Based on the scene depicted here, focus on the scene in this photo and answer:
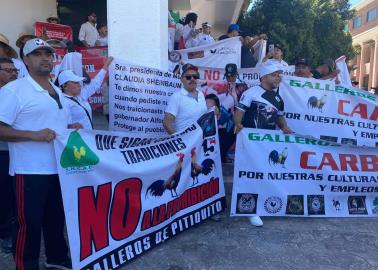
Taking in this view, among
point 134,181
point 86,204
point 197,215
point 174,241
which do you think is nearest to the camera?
point 86,204

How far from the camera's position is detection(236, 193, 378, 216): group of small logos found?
5.14m

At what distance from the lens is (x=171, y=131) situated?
4953mm

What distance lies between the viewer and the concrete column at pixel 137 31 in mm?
5605

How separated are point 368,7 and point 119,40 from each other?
59.4 metres

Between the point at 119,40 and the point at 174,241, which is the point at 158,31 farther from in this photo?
the point at 174,241

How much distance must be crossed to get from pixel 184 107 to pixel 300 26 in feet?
59.7

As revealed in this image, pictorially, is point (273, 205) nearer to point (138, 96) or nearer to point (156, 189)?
point (156, 189)

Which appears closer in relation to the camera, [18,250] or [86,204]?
[18,250]

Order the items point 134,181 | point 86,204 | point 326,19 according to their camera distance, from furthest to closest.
A: point 326,19
point 134,181
point 86,204

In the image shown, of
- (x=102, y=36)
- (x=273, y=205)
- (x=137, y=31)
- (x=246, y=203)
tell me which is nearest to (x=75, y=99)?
(x=137, y=31)

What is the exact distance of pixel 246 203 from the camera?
16.9ft

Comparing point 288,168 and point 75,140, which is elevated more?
point 75,140

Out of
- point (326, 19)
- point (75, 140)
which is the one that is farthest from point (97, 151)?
point (326, 19)

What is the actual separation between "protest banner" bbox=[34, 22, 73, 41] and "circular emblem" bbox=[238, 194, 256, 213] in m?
5.82
